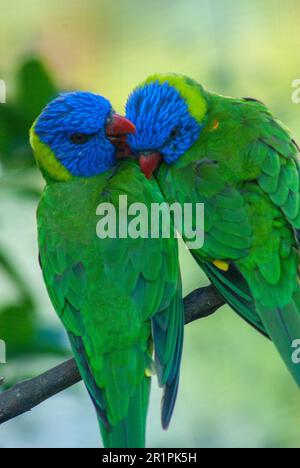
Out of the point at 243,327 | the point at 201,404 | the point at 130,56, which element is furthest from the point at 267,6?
the point at 201,404

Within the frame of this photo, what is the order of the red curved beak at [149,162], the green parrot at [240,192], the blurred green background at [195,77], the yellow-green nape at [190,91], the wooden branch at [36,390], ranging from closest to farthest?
the wooden branch at [36,390], the green parrot at [240,192], the red curved beak at [149,162], the yellow-green nape at [190,91], the blurred green background at [195,77]

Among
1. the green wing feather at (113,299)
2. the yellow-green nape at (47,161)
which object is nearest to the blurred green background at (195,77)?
the yellow-green nape at (47,161)

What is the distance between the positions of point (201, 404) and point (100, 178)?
2.39m

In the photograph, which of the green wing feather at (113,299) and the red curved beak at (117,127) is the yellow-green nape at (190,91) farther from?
the green wing feather at (113,299)

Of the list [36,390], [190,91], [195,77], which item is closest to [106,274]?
[36,390]

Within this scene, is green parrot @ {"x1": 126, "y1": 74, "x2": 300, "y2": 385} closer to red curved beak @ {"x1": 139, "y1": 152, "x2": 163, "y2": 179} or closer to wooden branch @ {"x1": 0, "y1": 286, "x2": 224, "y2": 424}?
red curved beak @ {"x1": 139, "y1": 152, "x2": 163, "y2": 179}

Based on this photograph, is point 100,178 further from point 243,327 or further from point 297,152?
point 243,327

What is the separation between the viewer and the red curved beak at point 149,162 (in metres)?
3.08

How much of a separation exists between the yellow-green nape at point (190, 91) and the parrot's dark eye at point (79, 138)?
1.12 ft

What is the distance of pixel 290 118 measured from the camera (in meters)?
4.99

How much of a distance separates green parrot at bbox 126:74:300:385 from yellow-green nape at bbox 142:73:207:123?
0.7 inches

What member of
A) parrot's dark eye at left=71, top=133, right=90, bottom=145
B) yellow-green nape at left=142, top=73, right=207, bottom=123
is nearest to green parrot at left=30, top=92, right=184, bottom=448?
parrot's dark eye at left=71, top=133, right=90, bottom=145

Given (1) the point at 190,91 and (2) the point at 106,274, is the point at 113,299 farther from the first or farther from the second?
(1) the point at 190,91

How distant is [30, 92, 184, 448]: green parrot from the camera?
2.74 m
